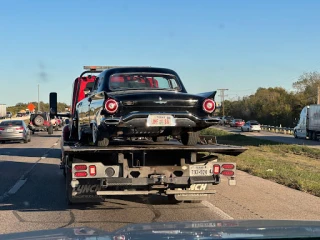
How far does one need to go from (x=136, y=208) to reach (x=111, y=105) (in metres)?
2.19

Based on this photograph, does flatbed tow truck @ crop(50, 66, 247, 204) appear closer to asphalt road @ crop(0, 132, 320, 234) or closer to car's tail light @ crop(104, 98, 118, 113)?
asphalt road @ crop(0, 132, 320, 234)

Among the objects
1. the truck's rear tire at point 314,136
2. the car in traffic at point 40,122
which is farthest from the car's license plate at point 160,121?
the truck's rear tire at point 314,136

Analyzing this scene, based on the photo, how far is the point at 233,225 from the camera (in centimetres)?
384

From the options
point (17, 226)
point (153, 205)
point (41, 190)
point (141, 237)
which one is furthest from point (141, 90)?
point (141, 237)


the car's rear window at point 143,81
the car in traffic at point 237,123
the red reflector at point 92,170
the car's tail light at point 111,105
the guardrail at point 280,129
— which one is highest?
the car's rear window at point 143,81

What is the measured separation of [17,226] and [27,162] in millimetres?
10453

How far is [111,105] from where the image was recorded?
7.57 meters

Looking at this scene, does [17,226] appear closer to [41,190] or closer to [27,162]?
[41,190]

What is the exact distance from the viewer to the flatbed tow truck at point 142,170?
752 centimetres

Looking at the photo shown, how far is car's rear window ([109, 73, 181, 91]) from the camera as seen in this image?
8.73 m

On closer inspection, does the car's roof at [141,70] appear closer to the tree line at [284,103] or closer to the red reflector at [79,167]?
the red reflector at [79,167]

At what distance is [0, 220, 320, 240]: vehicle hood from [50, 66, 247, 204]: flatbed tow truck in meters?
3.67

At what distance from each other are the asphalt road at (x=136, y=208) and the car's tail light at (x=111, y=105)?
1.80m

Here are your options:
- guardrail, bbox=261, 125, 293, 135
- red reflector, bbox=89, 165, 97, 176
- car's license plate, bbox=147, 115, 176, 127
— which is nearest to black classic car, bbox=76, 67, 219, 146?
car's license plate, bbox=147, 115, 176, 127
